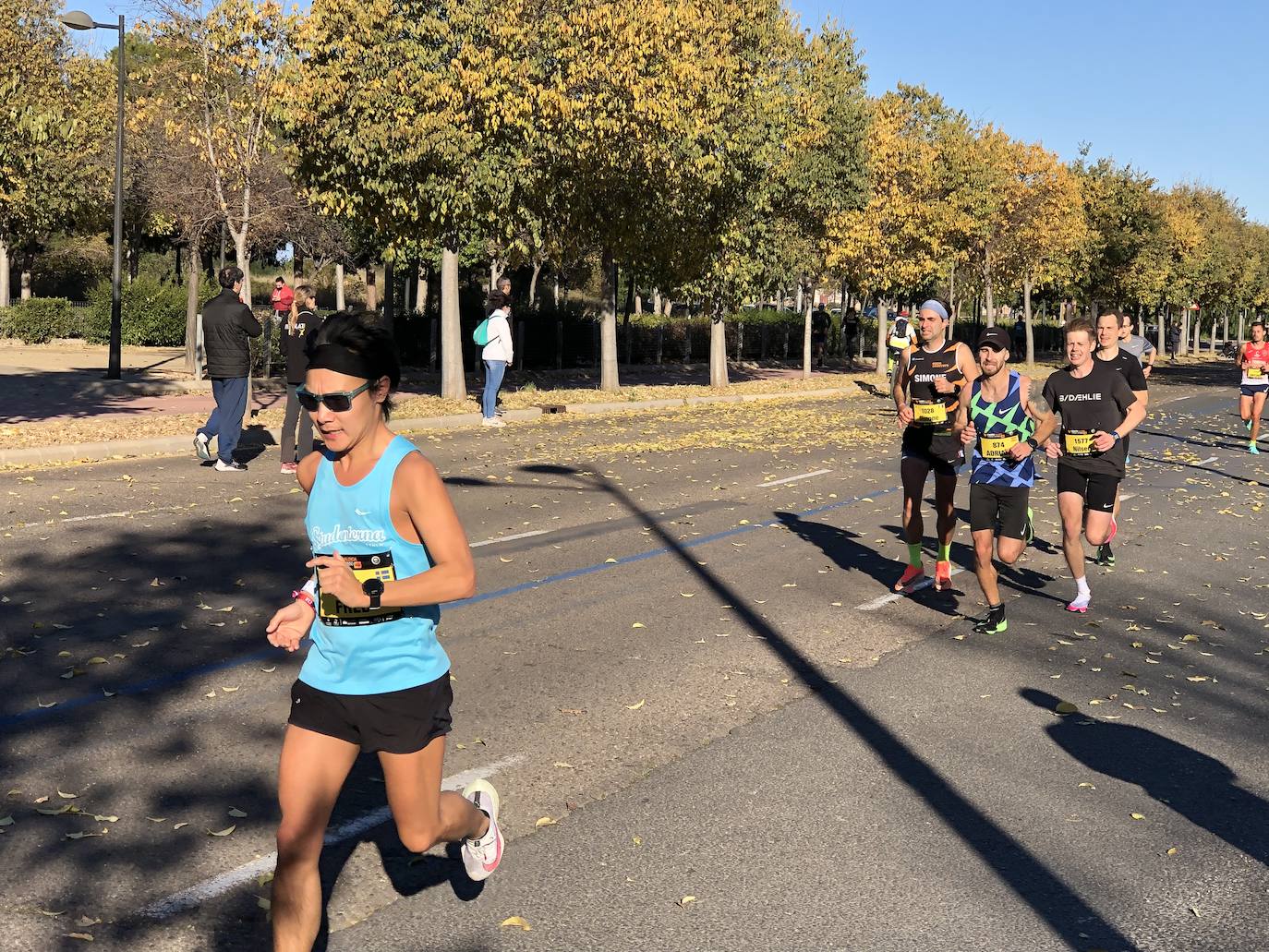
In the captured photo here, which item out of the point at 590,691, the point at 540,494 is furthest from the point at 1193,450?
the point at 590,691

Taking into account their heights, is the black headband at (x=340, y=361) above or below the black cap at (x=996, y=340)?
below

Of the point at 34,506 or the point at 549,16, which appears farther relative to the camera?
the point at 549,16

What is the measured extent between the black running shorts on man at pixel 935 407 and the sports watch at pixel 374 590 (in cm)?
582

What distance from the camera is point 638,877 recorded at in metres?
4.27

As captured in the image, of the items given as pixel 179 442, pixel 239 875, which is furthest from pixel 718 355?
pixel 239 875

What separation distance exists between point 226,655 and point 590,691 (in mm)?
2003

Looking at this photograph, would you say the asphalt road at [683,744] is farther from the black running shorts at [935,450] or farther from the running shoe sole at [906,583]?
the black running shorts at [935,450]

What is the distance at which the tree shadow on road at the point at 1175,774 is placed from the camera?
16.2 feet

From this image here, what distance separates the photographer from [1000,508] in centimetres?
811

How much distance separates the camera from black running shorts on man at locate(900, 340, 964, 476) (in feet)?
27.7

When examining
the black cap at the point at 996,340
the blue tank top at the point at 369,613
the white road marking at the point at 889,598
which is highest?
the black cap at the point at 996,340

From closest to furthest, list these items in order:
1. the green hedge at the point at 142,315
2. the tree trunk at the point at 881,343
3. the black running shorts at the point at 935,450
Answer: the black running shorts at the point at 935,450
the green hedge at the point at 142,315
the tree trunk at the point at 881,343

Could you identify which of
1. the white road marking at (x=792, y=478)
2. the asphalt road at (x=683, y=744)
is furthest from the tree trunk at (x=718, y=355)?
the asphalt road at (x=683, y=744)

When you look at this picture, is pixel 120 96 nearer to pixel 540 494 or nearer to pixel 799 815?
pixel 540 494
